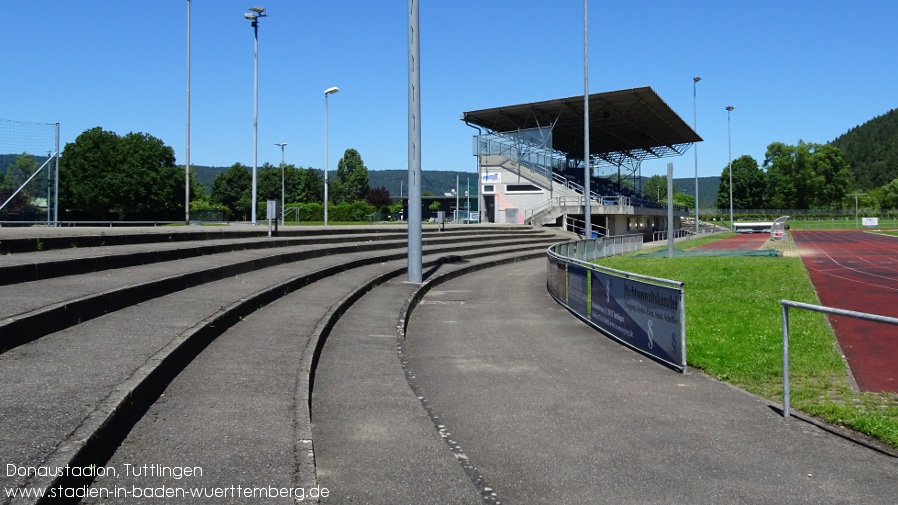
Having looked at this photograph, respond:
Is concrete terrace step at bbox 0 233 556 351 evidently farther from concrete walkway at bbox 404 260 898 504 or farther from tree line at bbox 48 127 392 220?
tree line at bbox 48 127 392 220

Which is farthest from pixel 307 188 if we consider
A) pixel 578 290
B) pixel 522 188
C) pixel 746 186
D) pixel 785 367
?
pixel 785 367

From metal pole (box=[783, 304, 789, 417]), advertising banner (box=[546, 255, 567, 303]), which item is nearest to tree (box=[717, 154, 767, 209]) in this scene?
advertising banner (box=[546, 255, 567, 303])

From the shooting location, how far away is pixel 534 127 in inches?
2547

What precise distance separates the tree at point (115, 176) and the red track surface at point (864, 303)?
64876 mm

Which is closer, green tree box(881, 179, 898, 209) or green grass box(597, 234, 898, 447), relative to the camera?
green grass box(597, 234, 898, 447)

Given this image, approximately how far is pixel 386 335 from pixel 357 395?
3627mm

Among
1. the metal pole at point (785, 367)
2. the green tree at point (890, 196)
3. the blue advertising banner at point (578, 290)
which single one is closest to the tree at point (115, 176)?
the blue advertising banner at point (578, 290)

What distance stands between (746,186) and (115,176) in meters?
115

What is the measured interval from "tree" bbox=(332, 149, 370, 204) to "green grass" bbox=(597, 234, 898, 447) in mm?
118021

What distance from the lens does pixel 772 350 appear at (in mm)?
10547

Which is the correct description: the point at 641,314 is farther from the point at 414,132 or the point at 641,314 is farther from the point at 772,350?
the point at 414,132

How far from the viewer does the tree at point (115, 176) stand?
74.7 m

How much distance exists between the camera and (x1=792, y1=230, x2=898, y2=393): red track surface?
639 centimetres

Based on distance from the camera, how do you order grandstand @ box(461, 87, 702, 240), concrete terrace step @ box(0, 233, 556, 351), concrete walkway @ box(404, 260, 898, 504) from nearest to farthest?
concrete walkway @ box(404, 260, 898, 504), concrete terrace step @ box(0, 233, 556, 351), grandstand @ box(461, 87, 702, 240)
